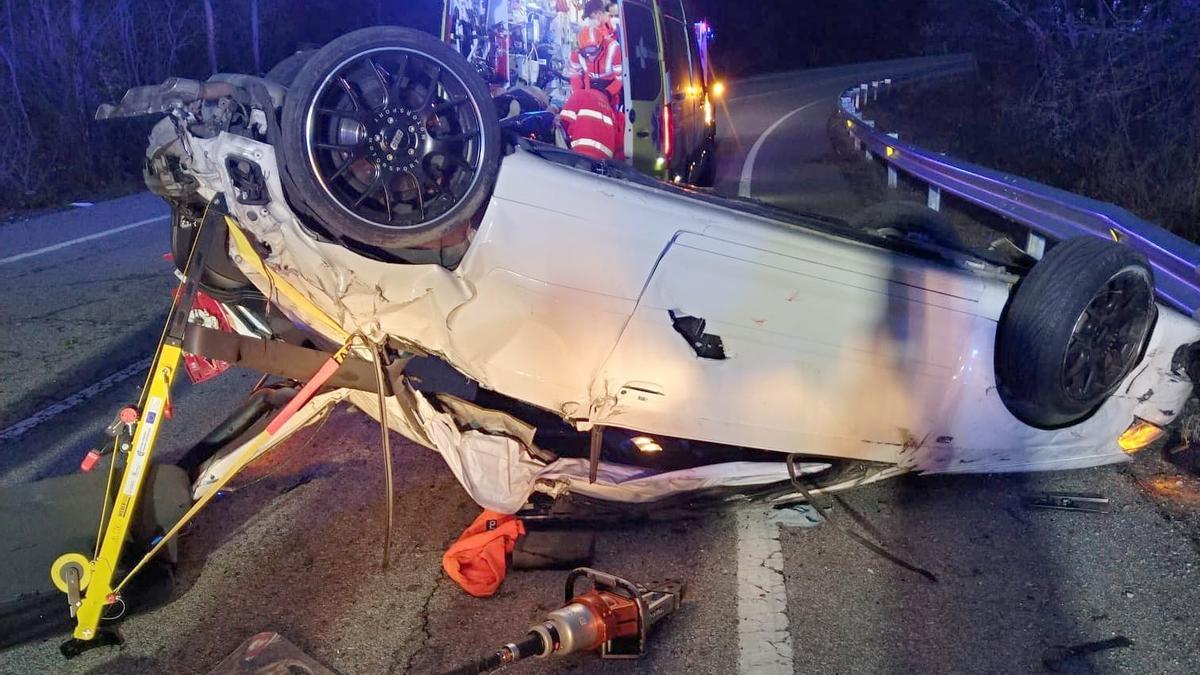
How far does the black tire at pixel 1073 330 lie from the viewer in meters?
3.55

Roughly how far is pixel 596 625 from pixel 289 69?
2.01 m

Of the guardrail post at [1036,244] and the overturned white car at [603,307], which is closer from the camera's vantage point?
the overturned white car at [603,307]

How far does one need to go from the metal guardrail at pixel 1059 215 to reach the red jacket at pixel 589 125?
278cm

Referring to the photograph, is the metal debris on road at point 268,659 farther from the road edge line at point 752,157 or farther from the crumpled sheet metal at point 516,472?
the road edge line at point 752,157

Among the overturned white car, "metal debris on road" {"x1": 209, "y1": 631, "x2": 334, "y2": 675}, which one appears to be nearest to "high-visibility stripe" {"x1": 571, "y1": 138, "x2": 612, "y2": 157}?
the overturned white car

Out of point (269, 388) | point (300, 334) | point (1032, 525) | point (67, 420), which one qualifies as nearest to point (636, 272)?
point (300, 334)

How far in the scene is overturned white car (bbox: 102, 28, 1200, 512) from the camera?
3031 millimetres

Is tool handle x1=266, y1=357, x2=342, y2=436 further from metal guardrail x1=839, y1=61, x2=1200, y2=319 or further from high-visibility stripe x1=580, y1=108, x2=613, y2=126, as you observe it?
high-visibility stripe x1=580, y1=108, x2=613, y2=126

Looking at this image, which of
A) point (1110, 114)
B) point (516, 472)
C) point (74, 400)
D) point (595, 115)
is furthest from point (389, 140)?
point (1110, 114)

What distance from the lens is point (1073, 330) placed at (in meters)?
3.55

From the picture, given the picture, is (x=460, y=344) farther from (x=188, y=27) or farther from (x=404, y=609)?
(x=188, y=27)

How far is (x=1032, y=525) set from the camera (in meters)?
3.79

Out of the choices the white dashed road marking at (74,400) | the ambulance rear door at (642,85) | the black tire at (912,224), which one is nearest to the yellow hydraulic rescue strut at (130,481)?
the white dashed road marking at (74,400)

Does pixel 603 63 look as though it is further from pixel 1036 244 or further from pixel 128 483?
pixel 128 483
